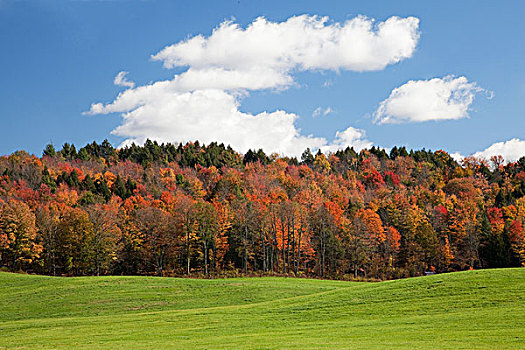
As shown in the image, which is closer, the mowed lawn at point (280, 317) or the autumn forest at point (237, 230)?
the mowed lawn at point (280, 317)

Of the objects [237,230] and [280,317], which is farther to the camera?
[237,230]

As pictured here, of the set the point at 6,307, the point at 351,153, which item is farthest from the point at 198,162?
the point at 6,307

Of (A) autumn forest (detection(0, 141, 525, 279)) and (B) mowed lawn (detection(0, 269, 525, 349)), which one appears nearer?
(B) mowed lawn (detection(0, 269, 525, 349))

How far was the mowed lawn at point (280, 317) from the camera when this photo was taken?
1981cm

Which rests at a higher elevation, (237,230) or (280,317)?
(237,230)

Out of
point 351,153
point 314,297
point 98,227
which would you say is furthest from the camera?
point 351,153

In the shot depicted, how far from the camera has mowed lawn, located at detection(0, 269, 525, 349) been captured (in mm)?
19812

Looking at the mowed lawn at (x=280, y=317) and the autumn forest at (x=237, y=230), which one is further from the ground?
the autumn forest at (x=237, y=230)

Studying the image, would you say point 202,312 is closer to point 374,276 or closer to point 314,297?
point 314,297

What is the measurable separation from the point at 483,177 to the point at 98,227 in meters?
120

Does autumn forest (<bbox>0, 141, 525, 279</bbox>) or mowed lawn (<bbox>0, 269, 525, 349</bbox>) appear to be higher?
autumn forest (<bbox>0, 141, 525, 279</bbox>)

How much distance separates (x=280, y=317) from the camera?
28.1 meters

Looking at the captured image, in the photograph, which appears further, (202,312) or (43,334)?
(202,312)

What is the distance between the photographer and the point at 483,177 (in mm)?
139250
